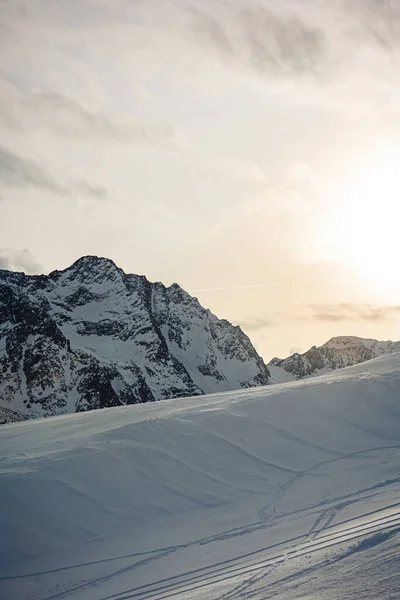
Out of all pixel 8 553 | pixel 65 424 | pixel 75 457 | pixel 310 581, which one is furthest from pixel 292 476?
pixel 65 424

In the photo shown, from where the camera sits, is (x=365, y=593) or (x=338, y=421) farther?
(x=338, y=421)

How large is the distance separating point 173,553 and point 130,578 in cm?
157

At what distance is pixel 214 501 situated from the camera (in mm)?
16797

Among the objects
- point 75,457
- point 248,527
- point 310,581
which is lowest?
point 248,527

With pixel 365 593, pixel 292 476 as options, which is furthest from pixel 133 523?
pixel 365 593

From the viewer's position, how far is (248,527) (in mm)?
14406

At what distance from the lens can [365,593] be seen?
678 cm

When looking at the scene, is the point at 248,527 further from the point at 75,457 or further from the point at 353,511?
the point at 75,457

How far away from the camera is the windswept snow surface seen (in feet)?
30.4

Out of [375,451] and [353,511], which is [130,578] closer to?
[353,511]

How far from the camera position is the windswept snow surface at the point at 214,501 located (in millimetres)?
9258

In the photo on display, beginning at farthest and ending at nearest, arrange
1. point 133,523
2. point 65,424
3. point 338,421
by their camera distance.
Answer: point 65,424 < point 338,421 < point 133,523

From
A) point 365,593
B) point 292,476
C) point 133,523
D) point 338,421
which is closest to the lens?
point 365,593

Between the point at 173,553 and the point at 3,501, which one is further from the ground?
the point at 3,501
